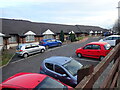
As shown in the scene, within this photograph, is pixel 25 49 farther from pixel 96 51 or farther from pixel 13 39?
pixel 13 39

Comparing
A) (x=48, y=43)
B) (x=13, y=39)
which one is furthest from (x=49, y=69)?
(x=13, y=39)

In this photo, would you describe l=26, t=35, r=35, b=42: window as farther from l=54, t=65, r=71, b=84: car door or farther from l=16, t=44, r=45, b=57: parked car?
l=54, t=65, r=71, b=84: car door

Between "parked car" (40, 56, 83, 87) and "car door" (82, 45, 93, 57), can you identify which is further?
"car door" (82, 45, 93, 57)

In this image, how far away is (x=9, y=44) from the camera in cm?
2275

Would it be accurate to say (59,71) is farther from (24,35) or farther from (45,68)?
(24,35)

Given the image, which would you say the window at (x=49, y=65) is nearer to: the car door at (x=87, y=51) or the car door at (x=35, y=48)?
the car door at (x=87, y=51)

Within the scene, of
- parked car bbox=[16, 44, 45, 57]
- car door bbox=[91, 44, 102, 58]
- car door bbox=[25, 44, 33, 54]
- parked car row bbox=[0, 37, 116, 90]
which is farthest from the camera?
car door bbox=[25, 44, 33, 54]

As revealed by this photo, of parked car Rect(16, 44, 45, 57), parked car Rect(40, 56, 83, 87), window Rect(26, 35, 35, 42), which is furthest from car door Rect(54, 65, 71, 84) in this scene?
window Rect(26, 35, 35, 42)

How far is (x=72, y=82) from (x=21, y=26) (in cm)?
2437

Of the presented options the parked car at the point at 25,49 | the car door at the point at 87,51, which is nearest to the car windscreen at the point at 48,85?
the car door at the point at 87,51

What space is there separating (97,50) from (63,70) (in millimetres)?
5692

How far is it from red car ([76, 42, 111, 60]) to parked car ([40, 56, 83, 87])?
183 inches

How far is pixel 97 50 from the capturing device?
34.7ft

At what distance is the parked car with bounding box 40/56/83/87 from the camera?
5.79m
